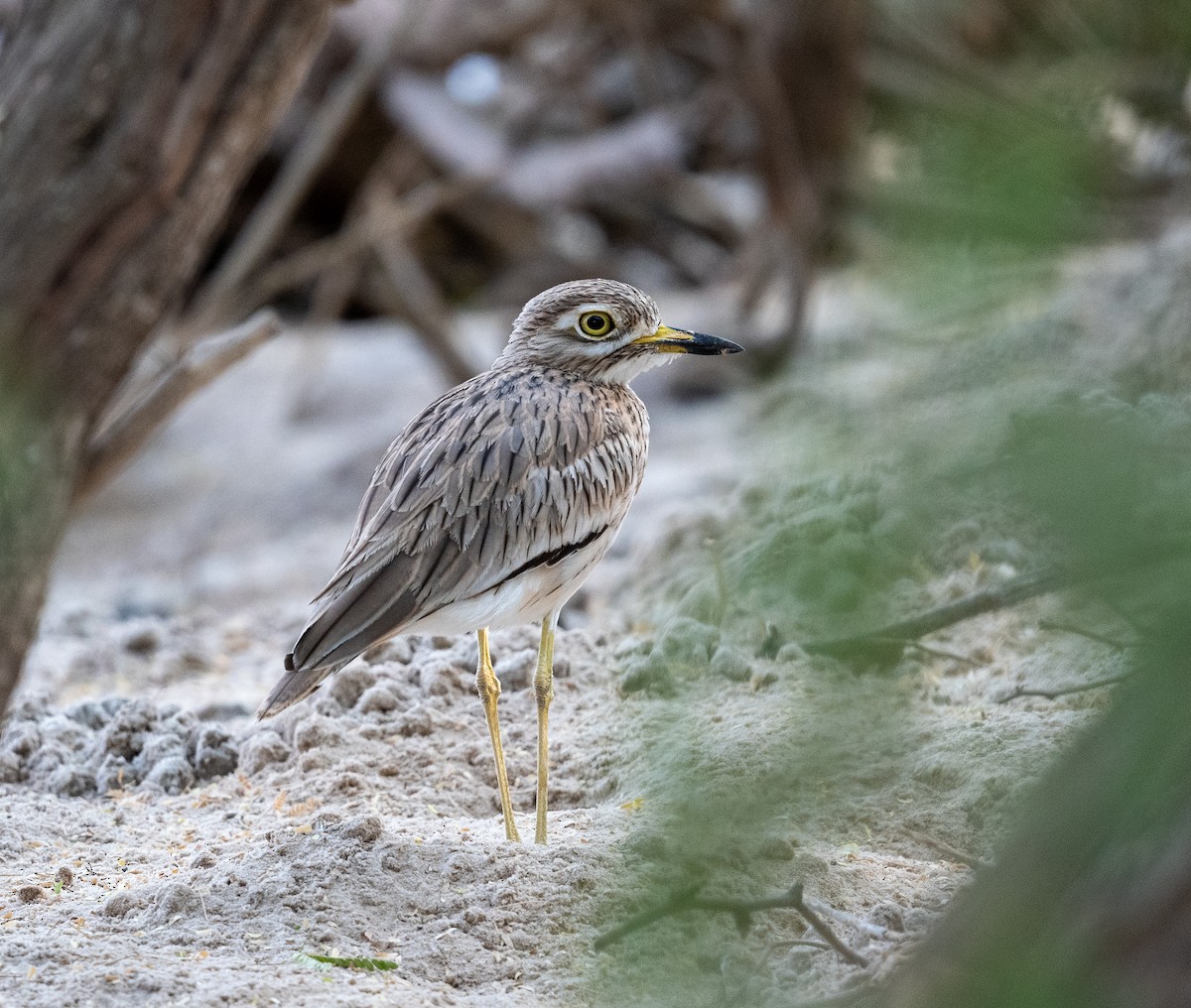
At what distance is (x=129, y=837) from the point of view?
10.5 feet

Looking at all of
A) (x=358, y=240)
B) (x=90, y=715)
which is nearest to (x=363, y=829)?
(x=90, y=715)

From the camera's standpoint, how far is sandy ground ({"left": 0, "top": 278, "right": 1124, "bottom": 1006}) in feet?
7.12

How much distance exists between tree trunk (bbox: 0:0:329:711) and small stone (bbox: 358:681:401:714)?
0.86 meters

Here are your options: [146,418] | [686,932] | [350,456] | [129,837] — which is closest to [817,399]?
[686,932]

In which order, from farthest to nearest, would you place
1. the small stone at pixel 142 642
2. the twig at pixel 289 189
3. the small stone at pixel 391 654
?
the twig at pixel 289 189
the small stone at pixel 142 642
the small stone at pixel 391 654

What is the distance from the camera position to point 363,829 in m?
2.83

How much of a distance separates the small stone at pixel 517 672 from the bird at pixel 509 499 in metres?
0.57

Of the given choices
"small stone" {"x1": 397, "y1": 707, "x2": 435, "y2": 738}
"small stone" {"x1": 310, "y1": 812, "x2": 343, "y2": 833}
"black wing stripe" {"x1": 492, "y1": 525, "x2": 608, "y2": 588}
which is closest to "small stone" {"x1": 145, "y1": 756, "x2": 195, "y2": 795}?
"small stone" {"x1": 397, "y1": 707, "x2": 435, "y2": 738}

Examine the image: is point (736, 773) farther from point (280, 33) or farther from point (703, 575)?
point (280, 33)

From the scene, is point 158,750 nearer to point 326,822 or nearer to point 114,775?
point 114,775

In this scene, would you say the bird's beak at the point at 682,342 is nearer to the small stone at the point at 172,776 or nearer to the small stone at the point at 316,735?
the small stone at the point at 316,735

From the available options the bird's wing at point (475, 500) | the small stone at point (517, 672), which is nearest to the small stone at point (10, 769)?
the bird's wing at point (475, 500)

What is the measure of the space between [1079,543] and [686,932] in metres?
0.79

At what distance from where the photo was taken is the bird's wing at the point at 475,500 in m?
2.94
